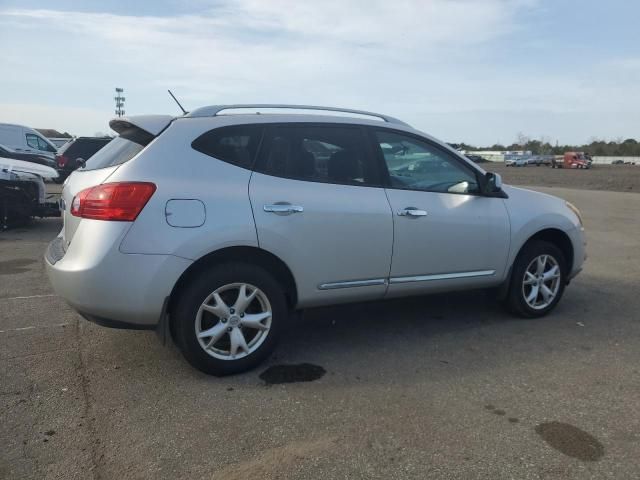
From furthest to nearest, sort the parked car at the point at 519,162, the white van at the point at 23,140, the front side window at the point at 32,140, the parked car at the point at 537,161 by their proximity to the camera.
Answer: the parked car at the point at 519,162, the parked car at the point at 537,161, the front side window at the point at 32,140, the white van at the point at 23,140

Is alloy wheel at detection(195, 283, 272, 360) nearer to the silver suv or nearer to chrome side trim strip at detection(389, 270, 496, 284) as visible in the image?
the silver suv

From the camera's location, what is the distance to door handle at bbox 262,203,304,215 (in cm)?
381

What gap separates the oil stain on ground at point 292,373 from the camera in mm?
3807

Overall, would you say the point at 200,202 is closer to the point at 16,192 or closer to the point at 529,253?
the point at 529,253

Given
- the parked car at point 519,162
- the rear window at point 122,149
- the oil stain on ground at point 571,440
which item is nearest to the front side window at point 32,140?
the rear window at point 122,149

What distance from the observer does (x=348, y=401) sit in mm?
3484

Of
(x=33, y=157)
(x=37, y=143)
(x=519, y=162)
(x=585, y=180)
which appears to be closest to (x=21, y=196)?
(x=33, y=157)

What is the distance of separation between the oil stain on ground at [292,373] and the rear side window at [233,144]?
1.43 m

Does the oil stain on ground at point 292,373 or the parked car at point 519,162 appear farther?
the parked car at point 519,162

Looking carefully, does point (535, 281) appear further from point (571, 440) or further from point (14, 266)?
point (14, 266)

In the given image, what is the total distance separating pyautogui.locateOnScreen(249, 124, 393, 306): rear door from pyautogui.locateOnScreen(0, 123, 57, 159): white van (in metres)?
17.5

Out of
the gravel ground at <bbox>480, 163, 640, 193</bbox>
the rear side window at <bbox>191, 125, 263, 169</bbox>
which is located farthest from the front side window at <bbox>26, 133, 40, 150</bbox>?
the gravel ground at <bbox>480, 163, 640, 193</bbox>

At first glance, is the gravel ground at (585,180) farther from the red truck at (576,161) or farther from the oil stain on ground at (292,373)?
the oil stain on ground at (292,373)

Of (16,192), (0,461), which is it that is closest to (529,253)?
(0,461)
